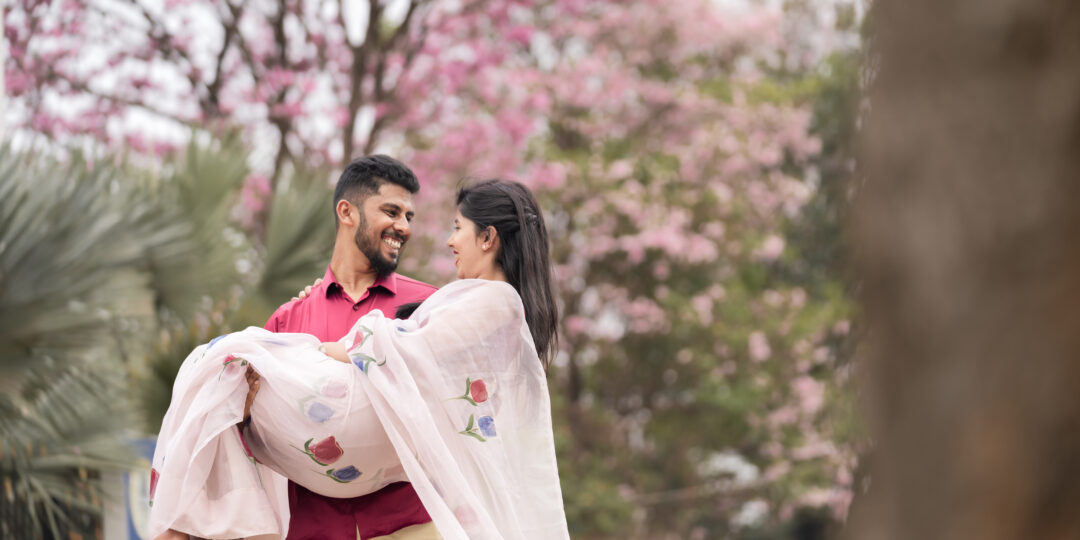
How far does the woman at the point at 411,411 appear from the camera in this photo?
3.01m

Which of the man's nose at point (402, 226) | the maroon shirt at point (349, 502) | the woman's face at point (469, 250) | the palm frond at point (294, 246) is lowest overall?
the maroon shirt at point (349, 502)

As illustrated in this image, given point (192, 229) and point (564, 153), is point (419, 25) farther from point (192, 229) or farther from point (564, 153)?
point (192, 229)

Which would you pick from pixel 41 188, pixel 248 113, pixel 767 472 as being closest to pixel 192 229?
pixel 41 188

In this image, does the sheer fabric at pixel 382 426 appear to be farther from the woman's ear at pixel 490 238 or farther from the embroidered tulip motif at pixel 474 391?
the woman's ear at pixel 490 238

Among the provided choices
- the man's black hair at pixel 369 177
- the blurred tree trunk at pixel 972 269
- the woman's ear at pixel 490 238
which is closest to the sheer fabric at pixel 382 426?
the woman's ear at pixel 490 238

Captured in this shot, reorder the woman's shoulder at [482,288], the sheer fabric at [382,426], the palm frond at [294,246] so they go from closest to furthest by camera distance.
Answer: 1. the sheer fabric at [382,426]
2. the woman's shoulder at [482,288]
3. the palm frond at [294,246]

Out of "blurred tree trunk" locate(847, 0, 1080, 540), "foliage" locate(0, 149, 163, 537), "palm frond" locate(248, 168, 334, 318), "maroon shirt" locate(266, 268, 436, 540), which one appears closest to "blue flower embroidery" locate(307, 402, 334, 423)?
"maroon shirt" locate(266, 268, 436, 540)

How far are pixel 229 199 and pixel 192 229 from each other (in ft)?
1.18

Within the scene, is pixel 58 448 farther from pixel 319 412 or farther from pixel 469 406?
pixel 469 406

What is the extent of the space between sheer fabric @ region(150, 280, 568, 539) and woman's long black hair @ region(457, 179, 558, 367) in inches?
3.2

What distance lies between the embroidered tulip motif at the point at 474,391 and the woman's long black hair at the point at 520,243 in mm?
191

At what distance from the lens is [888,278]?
2.36 feet

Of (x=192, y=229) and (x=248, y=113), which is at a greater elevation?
(x=248, y=113)

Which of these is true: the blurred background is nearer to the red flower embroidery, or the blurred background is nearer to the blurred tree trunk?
the red flower embroidery
